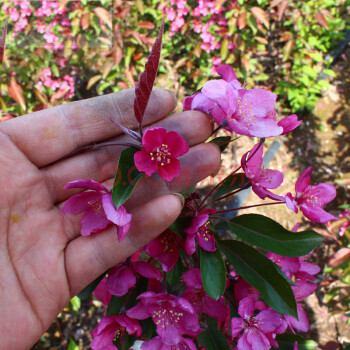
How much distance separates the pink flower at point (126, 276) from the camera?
105 centimetres

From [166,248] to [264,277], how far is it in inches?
12.6

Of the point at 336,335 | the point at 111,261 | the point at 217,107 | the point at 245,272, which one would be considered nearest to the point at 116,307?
the point at 111,261

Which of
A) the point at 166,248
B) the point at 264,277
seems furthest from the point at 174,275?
the point at 264,277

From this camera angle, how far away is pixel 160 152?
93 centimetres

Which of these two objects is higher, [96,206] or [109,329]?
[96,206]

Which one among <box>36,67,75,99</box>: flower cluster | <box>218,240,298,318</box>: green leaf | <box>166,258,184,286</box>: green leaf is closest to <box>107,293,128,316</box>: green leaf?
<box>166,258,184,286</box>: green leaf

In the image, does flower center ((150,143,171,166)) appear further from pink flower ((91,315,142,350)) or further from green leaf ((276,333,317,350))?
green leaf ((276,333,317,350))

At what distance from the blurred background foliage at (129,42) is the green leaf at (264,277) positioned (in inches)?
65.8

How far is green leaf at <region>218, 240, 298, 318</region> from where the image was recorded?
35.3 inches

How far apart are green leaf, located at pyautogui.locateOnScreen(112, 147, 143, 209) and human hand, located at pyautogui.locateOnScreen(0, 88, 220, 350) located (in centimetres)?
13

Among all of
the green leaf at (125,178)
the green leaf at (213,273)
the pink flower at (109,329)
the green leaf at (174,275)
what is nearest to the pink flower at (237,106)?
the green leaf at (125,178)

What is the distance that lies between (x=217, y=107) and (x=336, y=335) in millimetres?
1950

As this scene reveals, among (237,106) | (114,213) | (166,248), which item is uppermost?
(237,106)

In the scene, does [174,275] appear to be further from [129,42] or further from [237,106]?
[129,42]
